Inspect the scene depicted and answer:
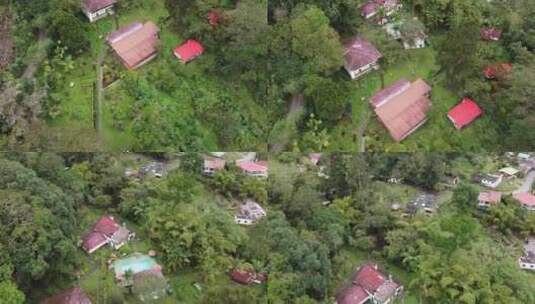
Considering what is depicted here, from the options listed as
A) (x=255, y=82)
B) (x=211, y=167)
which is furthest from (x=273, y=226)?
(x=255, y=82)

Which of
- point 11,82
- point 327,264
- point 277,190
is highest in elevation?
point 11,82

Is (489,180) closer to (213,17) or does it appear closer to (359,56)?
(359,56)

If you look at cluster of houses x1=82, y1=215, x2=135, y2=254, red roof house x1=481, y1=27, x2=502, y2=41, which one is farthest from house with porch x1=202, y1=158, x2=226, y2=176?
red roof house x1=481, y1=27, x2=502, y2=41

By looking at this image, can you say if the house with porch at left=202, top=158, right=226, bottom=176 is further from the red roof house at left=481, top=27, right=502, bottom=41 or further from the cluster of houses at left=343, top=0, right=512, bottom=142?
the red roof house at left=481, top=27, right=502, bottom=41

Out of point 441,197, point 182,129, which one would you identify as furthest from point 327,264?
point 182,129

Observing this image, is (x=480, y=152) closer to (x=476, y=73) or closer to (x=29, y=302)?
(x=476, y=73)

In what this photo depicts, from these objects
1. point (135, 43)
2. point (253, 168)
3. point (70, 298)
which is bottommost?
point (70, 298)
